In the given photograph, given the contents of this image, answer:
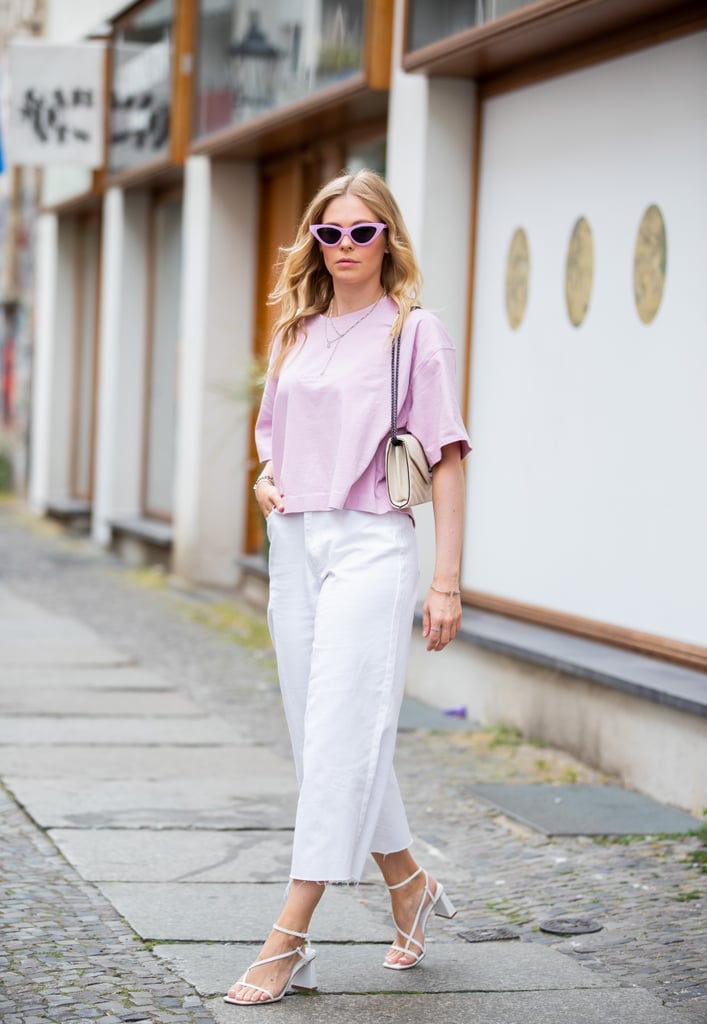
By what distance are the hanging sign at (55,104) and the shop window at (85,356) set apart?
2.52 metres

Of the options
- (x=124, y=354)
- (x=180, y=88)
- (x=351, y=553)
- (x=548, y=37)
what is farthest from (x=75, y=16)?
(x=351, y=553)

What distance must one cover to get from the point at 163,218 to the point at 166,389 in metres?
1.39

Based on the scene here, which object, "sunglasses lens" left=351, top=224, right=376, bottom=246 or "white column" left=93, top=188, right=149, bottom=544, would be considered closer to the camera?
"sunglasses lens" left=351, top=224, right=376, bottom=246

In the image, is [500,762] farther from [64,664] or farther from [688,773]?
[64,664]

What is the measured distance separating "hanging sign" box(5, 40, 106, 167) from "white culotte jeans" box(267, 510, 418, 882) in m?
10.5

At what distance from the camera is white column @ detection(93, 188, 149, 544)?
570 inches

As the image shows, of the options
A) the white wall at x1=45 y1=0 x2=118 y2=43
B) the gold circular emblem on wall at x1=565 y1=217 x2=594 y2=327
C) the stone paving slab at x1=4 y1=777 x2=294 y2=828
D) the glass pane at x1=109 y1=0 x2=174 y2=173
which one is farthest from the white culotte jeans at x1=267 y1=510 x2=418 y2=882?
the white wall at x1=45 y1=0 x2=118 y2=43

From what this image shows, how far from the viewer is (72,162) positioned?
46.4ft

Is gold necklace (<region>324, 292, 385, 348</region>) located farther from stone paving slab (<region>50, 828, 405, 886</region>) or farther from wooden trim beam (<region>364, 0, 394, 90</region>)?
wooden trim beam (<region>364, 0, 394, 90</region>)

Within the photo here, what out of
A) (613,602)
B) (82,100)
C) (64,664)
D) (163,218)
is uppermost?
(82,100)

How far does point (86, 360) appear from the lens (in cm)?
1708

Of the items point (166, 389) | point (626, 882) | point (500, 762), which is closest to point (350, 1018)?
point (626, 882)

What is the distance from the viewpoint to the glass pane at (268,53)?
9133 millimetres

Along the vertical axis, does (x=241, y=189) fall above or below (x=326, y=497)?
above
